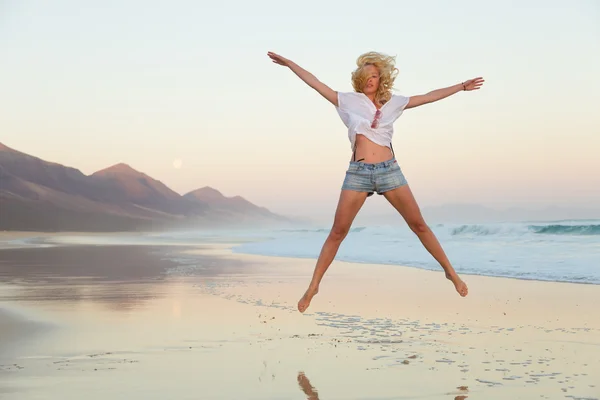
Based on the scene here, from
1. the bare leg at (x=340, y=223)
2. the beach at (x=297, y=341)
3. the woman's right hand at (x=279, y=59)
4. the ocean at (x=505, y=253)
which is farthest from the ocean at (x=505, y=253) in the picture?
the woman's right hand at (x=279, y=59)

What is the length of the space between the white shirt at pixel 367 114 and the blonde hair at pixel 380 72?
8 centimetres

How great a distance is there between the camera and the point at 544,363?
536 centimetres

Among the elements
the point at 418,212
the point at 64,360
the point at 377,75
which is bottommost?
the point at 64,360

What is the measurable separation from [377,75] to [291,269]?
935cm

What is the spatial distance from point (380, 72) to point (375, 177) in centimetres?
81

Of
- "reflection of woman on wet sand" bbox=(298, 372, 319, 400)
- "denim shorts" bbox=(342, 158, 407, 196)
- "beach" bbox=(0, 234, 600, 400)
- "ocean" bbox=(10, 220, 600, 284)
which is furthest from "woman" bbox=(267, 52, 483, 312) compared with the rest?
"ocean" bbox=(10, 220, 600, 284)

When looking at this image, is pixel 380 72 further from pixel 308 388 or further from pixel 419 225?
pixel 308 388

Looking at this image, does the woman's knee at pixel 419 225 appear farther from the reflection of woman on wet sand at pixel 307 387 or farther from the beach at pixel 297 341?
the reflection of woman on wet sand at pixel 307 387

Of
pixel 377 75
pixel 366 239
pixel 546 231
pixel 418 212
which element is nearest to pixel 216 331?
pixel 418 212

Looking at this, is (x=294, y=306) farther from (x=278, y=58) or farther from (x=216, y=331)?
(x=278, y=58)

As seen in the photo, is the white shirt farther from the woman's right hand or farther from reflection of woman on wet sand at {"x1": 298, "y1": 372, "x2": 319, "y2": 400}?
reflection of woman on wet sand at {"x1": 298, "y1": 372, "x2": 319, "y2": 400}

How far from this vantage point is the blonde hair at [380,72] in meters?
6.00

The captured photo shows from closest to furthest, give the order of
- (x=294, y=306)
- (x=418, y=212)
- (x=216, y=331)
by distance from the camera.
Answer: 1. (x=418, y=212)
2. (x=216, y=331)
3. (x=294, y=306)

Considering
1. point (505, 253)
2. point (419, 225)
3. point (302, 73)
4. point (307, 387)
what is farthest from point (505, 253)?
point (307, 387)
